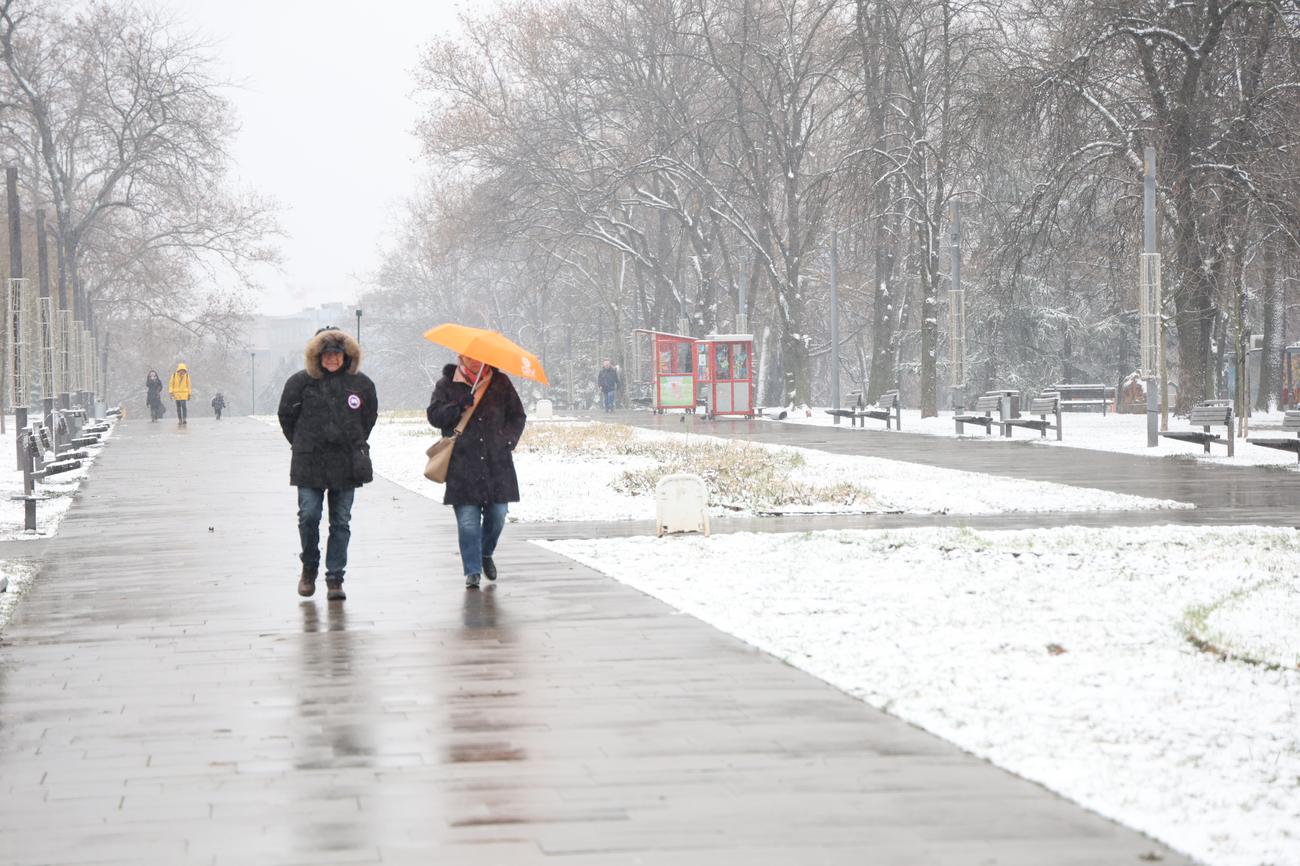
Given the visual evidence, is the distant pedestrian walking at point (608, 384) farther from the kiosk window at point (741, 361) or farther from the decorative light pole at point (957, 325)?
the decorative light pole at point (957, 325)

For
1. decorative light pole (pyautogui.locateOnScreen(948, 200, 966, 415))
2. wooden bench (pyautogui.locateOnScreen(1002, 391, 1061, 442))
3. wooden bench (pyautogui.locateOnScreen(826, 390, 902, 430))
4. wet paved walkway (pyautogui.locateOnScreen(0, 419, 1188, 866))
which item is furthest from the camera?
wooden bench (pyautogui.locateOnScreen(826, 390, 902, 430))

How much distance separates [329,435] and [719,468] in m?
11.2

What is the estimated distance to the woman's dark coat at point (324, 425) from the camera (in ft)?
37.0

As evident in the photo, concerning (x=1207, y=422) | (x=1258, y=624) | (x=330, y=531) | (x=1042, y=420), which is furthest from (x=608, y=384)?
(x=1258, y=624)

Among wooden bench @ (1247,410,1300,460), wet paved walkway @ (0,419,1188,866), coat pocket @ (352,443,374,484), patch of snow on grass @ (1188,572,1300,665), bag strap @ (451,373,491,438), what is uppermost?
bag strap @ (451,373,491,438)

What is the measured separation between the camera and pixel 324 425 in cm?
1126

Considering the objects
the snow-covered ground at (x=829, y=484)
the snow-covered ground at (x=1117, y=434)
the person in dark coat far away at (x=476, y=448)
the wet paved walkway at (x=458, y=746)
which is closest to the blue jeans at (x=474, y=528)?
the person in dark coat far away at (x=476, y=448)

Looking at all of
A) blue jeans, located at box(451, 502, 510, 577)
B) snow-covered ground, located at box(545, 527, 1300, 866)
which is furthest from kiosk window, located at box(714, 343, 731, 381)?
blue jeans, located at box(451, 502, 510, 577)

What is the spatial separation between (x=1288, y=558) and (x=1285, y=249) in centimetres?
2349

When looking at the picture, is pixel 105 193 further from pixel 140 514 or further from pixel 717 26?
pixel 140 514

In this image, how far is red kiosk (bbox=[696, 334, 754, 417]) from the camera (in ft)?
158

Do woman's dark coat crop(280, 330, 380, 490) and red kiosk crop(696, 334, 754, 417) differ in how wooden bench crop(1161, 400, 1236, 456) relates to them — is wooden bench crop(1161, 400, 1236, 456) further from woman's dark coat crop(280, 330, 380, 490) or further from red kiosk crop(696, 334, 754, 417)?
red kiosk crop(696, 334, 754, 417)

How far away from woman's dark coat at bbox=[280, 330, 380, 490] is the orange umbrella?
645mm

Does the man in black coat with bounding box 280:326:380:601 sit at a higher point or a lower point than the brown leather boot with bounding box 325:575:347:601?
higher
